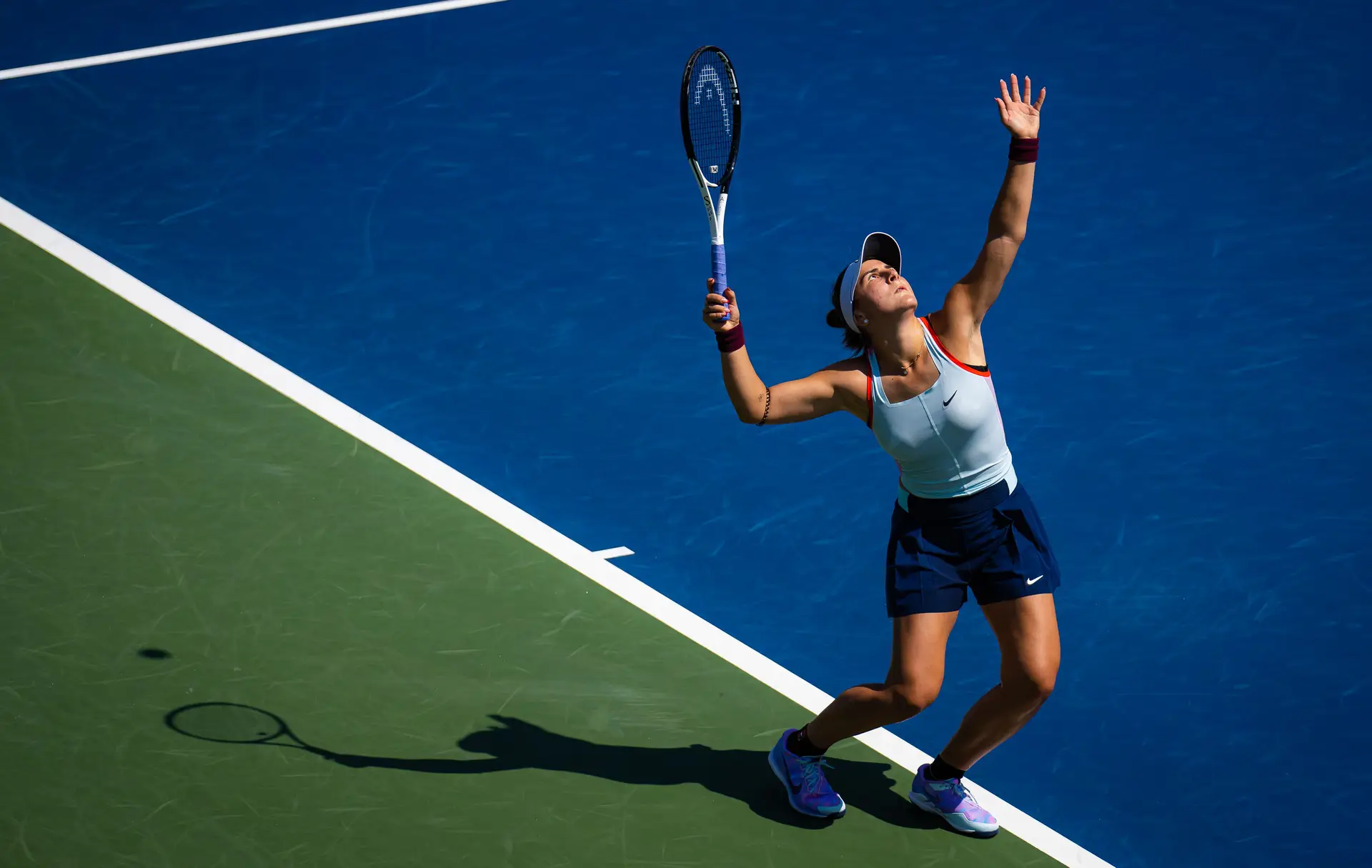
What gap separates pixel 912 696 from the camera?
17.2ft

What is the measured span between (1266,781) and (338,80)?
7.94 m

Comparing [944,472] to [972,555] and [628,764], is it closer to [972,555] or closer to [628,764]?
[972,555]

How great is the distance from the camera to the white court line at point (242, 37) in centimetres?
1120

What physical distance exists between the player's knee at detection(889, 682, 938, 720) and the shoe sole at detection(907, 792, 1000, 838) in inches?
20.0

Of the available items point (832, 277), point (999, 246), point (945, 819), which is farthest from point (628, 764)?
point (832, 277)

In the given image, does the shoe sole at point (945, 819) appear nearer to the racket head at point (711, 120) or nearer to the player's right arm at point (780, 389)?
the player's right arm at point (780, 389)

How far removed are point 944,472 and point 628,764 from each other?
5.41 feet

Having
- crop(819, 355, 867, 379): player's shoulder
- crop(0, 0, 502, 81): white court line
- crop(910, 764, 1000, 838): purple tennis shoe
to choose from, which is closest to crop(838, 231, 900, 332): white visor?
crop(819, 355, 867, 379): player's shoulder

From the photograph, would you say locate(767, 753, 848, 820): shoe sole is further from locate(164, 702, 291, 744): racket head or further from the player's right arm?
locate(164, 702, 291, 744): racket head

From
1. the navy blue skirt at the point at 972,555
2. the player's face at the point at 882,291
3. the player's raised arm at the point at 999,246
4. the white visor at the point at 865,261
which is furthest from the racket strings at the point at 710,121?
the navy blue skirt at the point at 972,555

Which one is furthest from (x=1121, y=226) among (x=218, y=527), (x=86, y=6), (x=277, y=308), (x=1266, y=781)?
(x=86, y=6)

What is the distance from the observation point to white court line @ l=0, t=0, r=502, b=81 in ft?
36.8

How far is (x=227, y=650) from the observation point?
621cm

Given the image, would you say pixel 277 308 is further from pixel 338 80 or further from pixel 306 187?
pixel 338 80
